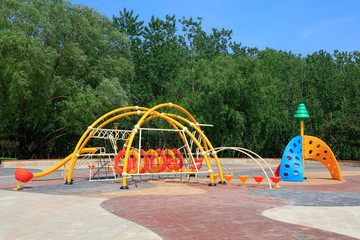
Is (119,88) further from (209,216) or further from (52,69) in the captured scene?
(209,216)

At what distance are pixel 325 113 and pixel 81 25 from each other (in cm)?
3401

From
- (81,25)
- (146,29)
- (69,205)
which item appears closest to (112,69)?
(81,25)

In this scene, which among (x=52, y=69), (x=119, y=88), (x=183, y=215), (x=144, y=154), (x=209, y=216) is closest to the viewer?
(x=209, y=216)

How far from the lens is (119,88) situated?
36062 mm

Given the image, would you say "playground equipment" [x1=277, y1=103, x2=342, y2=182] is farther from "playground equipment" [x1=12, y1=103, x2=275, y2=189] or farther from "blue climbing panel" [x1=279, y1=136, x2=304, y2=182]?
"playground equipment" [x1=12, y1=103, x2=275, y2=189]

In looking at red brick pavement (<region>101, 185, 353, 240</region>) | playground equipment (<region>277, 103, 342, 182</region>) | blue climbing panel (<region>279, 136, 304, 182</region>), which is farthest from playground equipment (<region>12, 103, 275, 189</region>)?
red brick pavement (<region>101, 185, 353, 240</region>)

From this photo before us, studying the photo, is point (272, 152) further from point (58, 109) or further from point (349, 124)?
point (58, 109)

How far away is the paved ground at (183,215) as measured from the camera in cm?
712

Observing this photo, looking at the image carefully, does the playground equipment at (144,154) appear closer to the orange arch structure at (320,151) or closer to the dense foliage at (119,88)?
the orange arch structure at (320,151)

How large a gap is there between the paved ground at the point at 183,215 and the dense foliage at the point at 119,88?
798 inches

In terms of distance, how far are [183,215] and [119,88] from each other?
28.3 metres

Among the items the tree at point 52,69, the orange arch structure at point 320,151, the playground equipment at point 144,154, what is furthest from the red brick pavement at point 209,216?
the tree at point 52,69

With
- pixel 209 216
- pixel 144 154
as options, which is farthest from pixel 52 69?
pixel 209 216

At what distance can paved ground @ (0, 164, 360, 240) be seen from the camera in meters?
7.12
